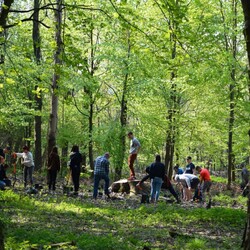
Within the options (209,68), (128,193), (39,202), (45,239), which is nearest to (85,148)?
(128,193)

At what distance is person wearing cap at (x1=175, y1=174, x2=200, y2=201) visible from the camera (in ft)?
53.4

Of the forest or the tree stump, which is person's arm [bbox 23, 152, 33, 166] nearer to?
the forest

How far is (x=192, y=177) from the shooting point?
16.3m

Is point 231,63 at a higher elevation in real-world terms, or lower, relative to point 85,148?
higher

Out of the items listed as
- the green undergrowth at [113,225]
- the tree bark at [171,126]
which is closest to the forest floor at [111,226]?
the green undergrowth at [113,225]

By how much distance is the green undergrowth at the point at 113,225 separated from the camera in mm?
7484

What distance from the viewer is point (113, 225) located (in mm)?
9555

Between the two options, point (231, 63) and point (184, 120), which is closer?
point (231, 63)

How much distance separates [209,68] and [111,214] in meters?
11.0

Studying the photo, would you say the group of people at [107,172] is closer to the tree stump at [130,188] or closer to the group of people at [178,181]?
the group of people at [178,181]

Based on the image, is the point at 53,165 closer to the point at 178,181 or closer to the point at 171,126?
the point at 178,181

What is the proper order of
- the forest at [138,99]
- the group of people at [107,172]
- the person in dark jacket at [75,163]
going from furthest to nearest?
the person in dark jacket at [75,163], the group of people at [107,172], the forest at [138,99]

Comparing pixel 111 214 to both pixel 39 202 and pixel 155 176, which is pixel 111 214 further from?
pixel 155 176

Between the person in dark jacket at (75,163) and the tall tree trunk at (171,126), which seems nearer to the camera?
the person in dark jacket at (75,163)
